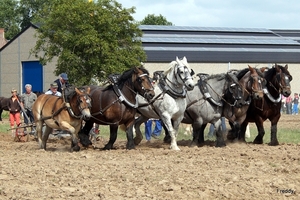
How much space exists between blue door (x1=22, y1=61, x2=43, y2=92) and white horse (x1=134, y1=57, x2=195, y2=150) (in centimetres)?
3627

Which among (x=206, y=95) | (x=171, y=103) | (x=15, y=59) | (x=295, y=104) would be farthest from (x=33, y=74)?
(x=171, y=103)

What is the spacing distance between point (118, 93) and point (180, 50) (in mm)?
34233

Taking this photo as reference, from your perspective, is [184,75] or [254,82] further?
[254,82]

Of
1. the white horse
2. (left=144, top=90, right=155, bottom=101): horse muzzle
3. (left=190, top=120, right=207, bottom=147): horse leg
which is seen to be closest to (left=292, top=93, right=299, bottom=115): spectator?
(left=190, top=120, right=207, bottom=147): horse leg

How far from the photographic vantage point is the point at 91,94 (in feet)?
50.0

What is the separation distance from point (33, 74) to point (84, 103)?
3870 centimetres

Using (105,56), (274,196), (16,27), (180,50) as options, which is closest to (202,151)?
(274,196)

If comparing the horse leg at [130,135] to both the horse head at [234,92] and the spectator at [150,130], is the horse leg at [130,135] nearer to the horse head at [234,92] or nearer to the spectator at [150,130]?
the horse head at [234,92]

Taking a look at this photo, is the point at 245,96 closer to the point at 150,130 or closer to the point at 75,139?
the point at 150,130

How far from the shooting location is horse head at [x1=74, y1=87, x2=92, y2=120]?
14039 mm

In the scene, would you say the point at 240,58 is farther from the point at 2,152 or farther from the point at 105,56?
the point at 2,152

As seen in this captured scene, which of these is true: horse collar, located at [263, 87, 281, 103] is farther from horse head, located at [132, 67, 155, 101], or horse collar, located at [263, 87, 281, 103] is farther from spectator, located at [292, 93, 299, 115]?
spectator, located at [292, 93, 299, 115]

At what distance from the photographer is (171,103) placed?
15.1 metres

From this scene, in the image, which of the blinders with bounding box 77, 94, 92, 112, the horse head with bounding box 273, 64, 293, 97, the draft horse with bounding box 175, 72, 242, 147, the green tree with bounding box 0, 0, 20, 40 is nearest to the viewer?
the blinders with bounding box 77, 94, 92, 112
